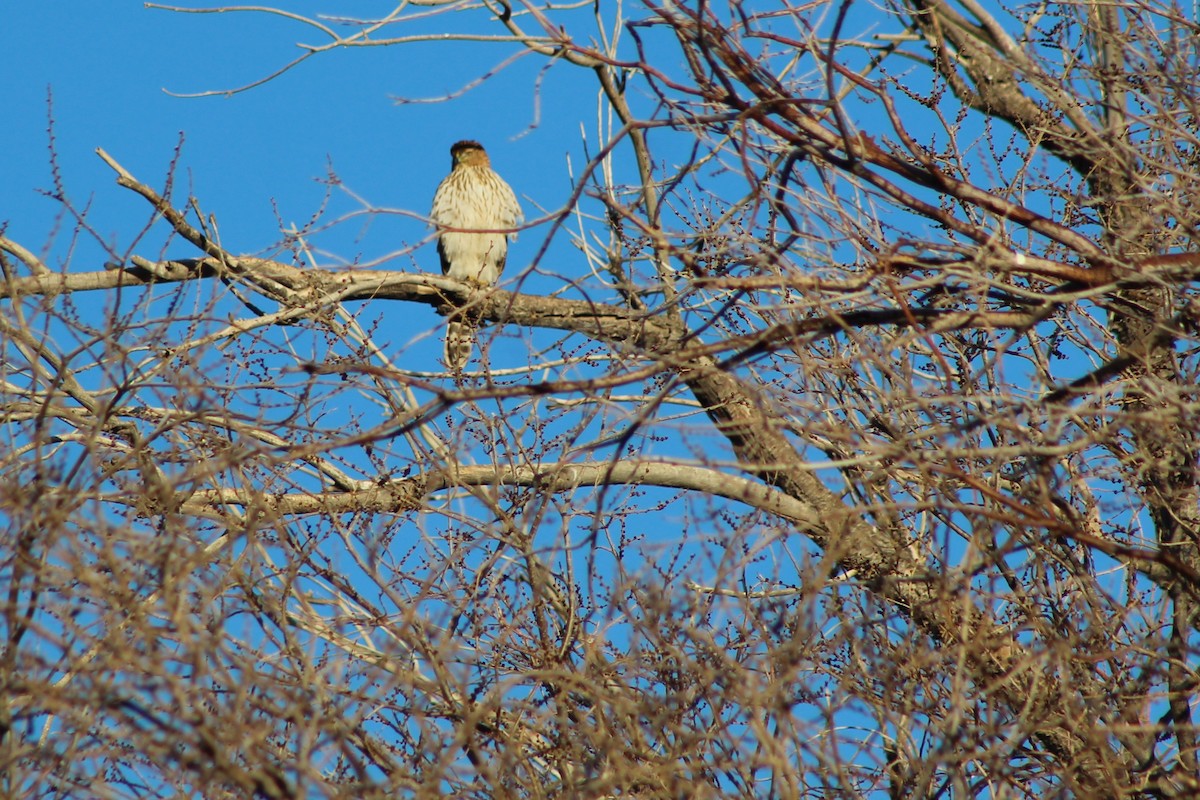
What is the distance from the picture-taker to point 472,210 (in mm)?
9219

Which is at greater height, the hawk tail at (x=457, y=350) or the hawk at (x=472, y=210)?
the hawk at (x=472, y=210)

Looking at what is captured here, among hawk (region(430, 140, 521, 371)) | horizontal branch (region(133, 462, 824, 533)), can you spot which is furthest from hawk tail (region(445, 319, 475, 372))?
hawk (region(430, 140, 521, 371))

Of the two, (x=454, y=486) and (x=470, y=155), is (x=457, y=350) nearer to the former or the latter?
(x=454, y=486)

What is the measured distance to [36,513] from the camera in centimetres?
305

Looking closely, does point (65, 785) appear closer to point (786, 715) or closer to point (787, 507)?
point (786, 715)

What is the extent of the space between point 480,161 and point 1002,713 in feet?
19.0

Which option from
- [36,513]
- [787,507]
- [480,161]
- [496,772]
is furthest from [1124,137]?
[480,161]

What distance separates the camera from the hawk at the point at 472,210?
922 cm

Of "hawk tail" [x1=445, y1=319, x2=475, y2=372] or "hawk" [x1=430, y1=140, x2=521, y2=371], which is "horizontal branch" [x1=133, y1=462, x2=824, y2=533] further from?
"hawk" [x1=430, y1=140, x2=521, y2=371]

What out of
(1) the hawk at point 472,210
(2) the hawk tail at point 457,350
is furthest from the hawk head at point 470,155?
(2) the hawk tail at point 457,350

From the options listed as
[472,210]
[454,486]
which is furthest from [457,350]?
[472,210]

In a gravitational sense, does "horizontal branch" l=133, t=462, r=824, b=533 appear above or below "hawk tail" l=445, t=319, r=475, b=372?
below

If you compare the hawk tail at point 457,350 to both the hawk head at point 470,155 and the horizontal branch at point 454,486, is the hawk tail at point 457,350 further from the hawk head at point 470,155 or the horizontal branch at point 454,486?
the hawk head at point 470,155

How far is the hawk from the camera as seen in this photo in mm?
9219
